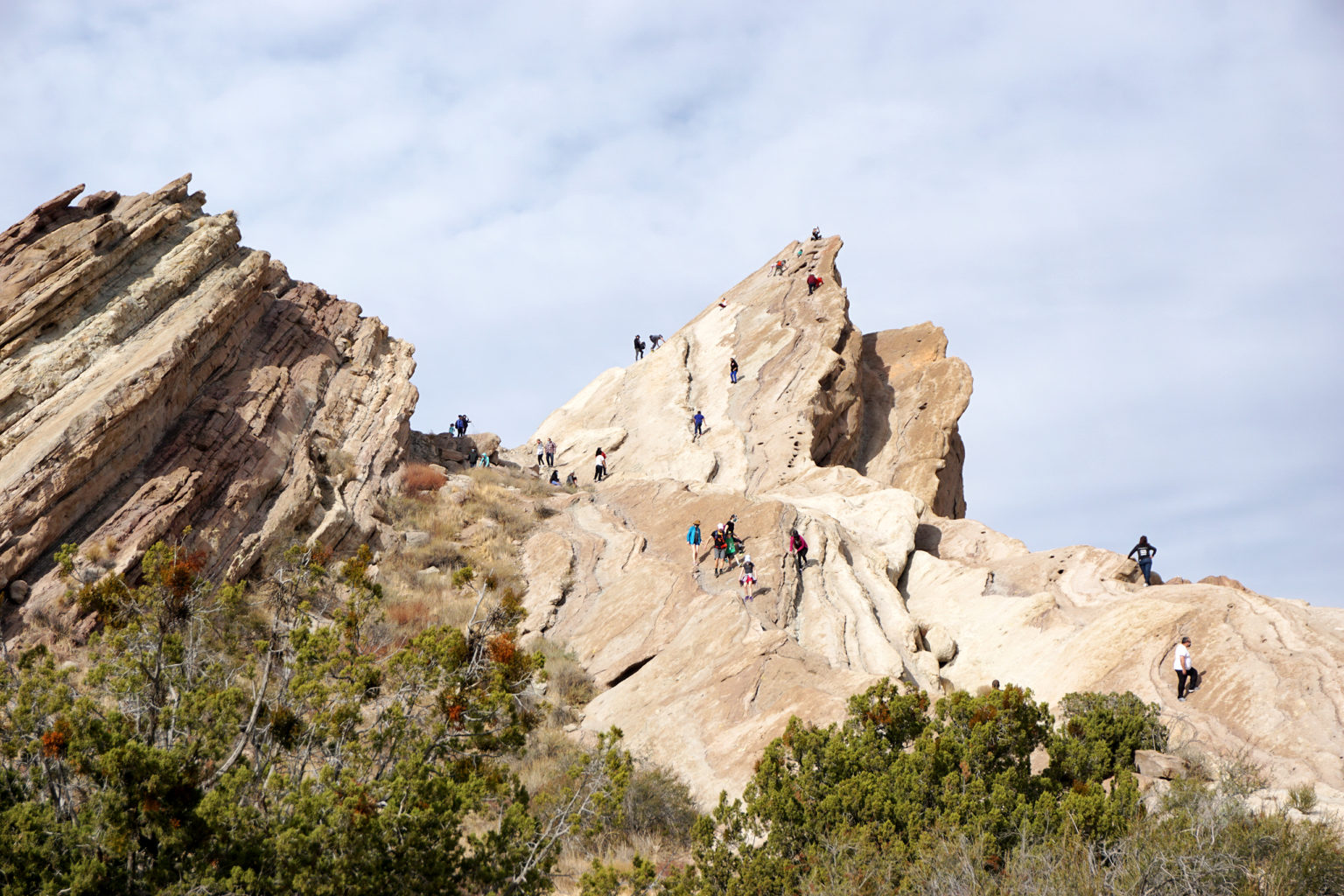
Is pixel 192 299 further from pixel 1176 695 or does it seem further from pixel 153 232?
pixel 1176 695

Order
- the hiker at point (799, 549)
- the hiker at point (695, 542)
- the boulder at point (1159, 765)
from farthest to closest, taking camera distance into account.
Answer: the hiker at point (695, 542) < the hiker at point (799, 549) < the boulder at point (1159, 765)

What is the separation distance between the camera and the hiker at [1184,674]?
18188 mm

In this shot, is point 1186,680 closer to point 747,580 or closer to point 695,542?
point 747,580

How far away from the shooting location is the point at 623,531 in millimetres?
28547

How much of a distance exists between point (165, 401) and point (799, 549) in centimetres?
1610

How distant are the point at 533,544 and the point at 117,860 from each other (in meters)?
20.8

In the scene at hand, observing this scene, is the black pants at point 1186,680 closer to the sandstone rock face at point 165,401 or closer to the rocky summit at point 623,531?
the rocky summit at point 623,531

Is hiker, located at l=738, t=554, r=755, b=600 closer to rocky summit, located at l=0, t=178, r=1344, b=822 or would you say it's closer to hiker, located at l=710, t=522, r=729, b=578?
rocky summit, located at l=0, t=178, r=1344, b=822

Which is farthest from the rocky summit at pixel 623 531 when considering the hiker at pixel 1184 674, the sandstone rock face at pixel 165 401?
the hiker at pixel 1184 674

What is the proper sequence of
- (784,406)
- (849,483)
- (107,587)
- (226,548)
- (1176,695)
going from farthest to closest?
(784,406), (849,483), (226,548), (1176,695), (107,587)

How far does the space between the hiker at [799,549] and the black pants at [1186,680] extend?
851 centimetres

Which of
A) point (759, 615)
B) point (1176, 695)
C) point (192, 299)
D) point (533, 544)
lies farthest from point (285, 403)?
point (1176, 695)

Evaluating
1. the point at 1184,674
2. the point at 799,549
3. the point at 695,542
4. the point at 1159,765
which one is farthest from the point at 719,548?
the point at 1159,765

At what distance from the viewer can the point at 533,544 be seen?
93.4 feet
